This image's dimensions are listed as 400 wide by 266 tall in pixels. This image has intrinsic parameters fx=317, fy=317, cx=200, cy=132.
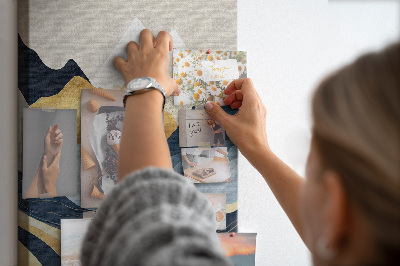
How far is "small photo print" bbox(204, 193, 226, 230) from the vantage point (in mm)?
841

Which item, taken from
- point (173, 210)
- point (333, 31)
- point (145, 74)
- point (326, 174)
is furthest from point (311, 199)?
point (333, 31)

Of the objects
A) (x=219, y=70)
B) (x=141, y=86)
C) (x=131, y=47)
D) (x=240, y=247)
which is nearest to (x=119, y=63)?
(x=131, y=47)

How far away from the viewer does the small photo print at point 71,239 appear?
785 mm

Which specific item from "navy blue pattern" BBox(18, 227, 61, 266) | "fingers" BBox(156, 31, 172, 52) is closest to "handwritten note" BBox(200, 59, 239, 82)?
"fingers" BBox(156, 31, 172, 52)

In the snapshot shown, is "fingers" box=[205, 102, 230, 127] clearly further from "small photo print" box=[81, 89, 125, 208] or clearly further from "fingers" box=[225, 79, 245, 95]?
"small photo print" box=[81, 89, 125, 208]

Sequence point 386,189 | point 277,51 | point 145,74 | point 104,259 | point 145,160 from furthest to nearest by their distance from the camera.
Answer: point 277,51, point 145,74, point 145,160, point 104,259, point 386,189

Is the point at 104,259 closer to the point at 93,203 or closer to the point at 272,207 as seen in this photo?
the point at 93,203

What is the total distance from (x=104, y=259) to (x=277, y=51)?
67 centimetres

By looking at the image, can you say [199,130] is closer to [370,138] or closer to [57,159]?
[57,159]

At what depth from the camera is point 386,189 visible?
0.31 meters

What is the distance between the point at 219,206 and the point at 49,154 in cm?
→ 45

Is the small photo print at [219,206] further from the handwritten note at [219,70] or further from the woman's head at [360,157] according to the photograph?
the woman's head at [360,157]

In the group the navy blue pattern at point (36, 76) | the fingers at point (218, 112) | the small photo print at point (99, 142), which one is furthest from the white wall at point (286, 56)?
the navy blue pattern at point (36, 76)

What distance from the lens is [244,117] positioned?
81cm
